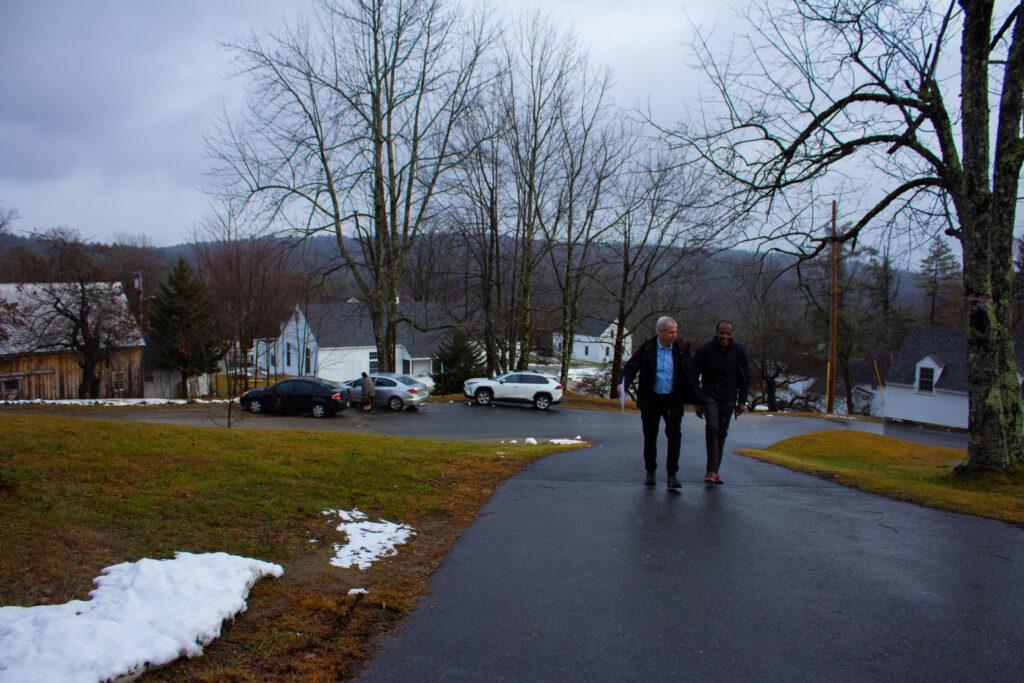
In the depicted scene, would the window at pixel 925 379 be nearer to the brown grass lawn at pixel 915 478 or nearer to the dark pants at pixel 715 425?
the brown grass lawn at pixel 915 478

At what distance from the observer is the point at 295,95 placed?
27750 millimetres

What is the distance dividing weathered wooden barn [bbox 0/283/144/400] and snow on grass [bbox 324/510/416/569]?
35.9 metres

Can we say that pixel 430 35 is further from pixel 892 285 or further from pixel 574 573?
pixel 892 285

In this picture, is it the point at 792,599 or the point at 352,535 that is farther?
the point at 352,535

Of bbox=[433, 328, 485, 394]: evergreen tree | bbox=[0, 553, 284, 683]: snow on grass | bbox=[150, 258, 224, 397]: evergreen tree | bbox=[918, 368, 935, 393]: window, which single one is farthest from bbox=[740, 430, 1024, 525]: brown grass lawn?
bbox=[150, 258, 224, 397]: evergreen tree

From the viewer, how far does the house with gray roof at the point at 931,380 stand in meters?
38.5

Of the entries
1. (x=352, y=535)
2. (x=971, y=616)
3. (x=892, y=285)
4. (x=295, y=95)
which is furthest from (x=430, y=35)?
(x=892, y=285)

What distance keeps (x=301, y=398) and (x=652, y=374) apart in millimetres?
19616

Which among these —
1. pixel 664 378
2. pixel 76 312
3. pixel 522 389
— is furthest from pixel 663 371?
pixel 76 312

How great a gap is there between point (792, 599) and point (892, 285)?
55.5 m

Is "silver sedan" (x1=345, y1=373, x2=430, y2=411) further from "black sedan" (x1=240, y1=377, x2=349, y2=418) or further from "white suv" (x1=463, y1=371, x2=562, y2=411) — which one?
"white suv" (x1=463, y1=371, x2=562, y2=411)

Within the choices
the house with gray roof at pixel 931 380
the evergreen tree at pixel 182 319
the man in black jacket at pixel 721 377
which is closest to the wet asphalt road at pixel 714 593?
the man in black jacket at pixel 721 377

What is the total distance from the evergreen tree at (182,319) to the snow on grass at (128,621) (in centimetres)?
3593

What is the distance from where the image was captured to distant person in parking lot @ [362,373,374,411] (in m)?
25.9
